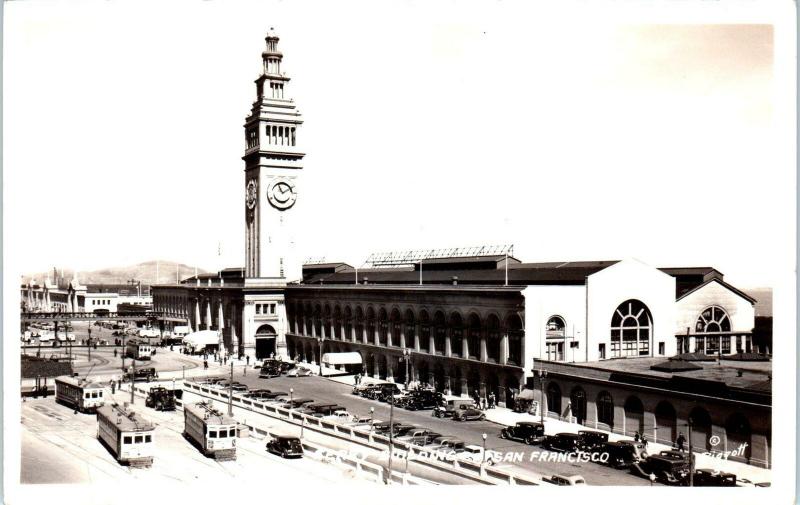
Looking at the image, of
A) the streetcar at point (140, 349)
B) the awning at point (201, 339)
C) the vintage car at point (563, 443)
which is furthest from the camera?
the awning at point (201, 339)

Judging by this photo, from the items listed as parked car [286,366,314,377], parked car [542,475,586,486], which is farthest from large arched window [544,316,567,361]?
parked car [286,366,314,377]

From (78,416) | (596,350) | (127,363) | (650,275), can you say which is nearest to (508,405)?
(596,350)

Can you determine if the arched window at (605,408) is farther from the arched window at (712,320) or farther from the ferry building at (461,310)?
the arched window at (712,320)

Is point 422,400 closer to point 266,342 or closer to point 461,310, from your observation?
point 461,310

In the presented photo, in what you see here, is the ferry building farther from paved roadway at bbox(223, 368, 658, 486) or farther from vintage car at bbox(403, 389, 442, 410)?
paved roadway at bbox(223, 368, 658, 486)

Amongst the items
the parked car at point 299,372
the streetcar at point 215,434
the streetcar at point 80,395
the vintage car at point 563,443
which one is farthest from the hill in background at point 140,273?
the vintage car at point 563,443
